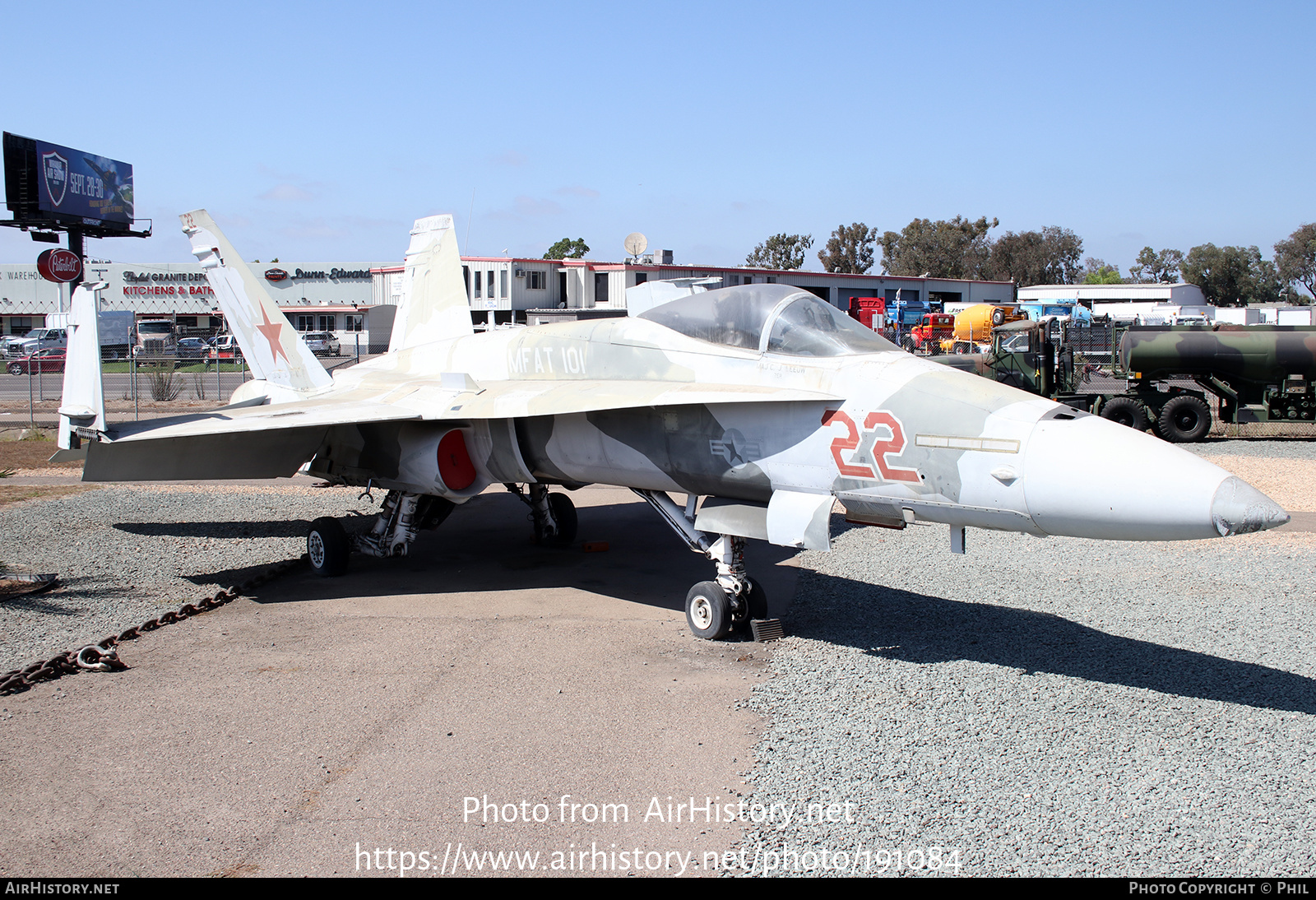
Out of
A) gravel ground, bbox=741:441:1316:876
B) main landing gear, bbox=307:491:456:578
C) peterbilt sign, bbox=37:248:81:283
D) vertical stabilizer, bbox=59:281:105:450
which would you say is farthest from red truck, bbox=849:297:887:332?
vertical stabilizer, bbox=59:281:105:450

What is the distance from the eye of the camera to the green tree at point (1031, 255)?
107625 mm

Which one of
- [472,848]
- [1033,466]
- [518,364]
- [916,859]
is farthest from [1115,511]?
[518,364]

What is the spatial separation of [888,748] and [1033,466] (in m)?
1.97

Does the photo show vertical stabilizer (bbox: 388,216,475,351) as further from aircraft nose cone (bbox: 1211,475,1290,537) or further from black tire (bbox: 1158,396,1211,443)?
black tire (bbox: 1158,396,1211,443)

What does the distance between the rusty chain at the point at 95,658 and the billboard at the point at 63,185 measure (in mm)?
26273

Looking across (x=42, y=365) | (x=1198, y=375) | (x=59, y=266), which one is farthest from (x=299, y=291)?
(x=1198, y=375)

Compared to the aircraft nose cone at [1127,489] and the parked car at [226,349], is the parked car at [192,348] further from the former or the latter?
the aircraft nose cone at [1127,489]

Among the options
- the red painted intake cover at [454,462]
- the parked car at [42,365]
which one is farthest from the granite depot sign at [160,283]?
the red painted intake cover at [454,462]

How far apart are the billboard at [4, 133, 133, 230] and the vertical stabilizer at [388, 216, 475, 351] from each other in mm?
22913

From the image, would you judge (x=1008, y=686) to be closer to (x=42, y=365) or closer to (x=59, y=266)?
(x=59, y=266)

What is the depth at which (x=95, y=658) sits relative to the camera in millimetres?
6914

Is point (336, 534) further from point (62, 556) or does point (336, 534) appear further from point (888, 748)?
point (888, 748)

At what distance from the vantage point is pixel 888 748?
5.40 meters

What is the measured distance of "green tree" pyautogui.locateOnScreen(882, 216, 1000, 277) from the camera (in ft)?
339
